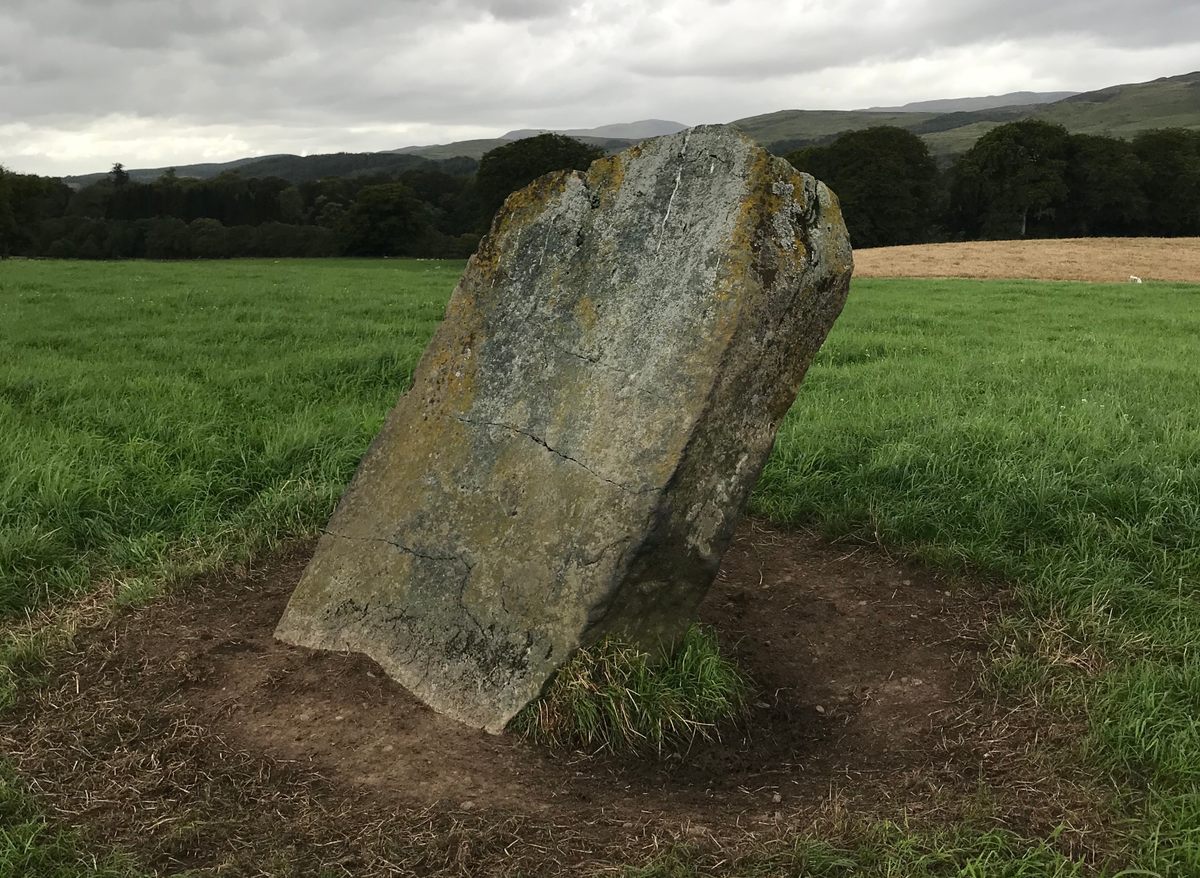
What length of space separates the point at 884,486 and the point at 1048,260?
1271 inches

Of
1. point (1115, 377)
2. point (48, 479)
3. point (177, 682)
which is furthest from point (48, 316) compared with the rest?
point (1115, 377)

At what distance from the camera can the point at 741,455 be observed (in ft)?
12.4

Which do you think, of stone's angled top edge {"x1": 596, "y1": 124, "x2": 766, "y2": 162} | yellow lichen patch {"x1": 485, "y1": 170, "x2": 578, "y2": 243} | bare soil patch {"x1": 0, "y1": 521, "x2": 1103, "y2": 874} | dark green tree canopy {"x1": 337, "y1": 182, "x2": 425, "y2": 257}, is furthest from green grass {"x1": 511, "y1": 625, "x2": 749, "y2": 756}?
dark green tree canopy {"x1": 337, "y1": 182, "x2": 425, "y2": 257}

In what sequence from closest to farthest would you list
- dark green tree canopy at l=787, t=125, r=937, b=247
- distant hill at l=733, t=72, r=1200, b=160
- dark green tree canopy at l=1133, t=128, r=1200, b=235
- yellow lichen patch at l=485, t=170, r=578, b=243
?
yellow lichen patch at l=485, t=170, r=578, b=243, dark green tree canopy at l=1133, t=128, r=1200, b=235, dark green tree canopy at l=787, t=125, r=937, b=247, distant hill at l=733, t=72, r=1200, b=160

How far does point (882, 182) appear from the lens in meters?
51.5

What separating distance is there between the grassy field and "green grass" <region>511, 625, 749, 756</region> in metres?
0.74

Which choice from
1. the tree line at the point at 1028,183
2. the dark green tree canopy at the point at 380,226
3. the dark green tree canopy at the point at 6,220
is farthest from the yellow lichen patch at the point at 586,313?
the dark green tree canopy at the point at 6,220

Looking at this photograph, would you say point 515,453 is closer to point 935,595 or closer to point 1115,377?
point 935,595

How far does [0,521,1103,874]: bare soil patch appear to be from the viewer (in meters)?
3.09

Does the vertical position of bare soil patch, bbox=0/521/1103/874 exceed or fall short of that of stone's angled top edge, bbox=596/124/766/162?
it falls short

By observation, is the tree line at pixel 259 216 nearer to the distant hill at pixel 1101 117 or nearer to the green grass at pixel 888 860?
the green grass at pixel 888 860

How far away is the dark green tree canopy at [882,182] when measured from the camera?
169ft

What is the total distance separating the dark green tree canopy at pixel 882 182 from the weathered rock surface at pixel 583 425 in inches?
1930

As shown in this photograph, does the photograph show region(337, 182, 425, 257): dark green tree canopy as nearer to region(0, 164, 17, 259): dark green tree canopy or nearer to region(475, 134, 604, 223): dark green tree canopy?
region(475, 134, 604, 223): dark green tree canopy
